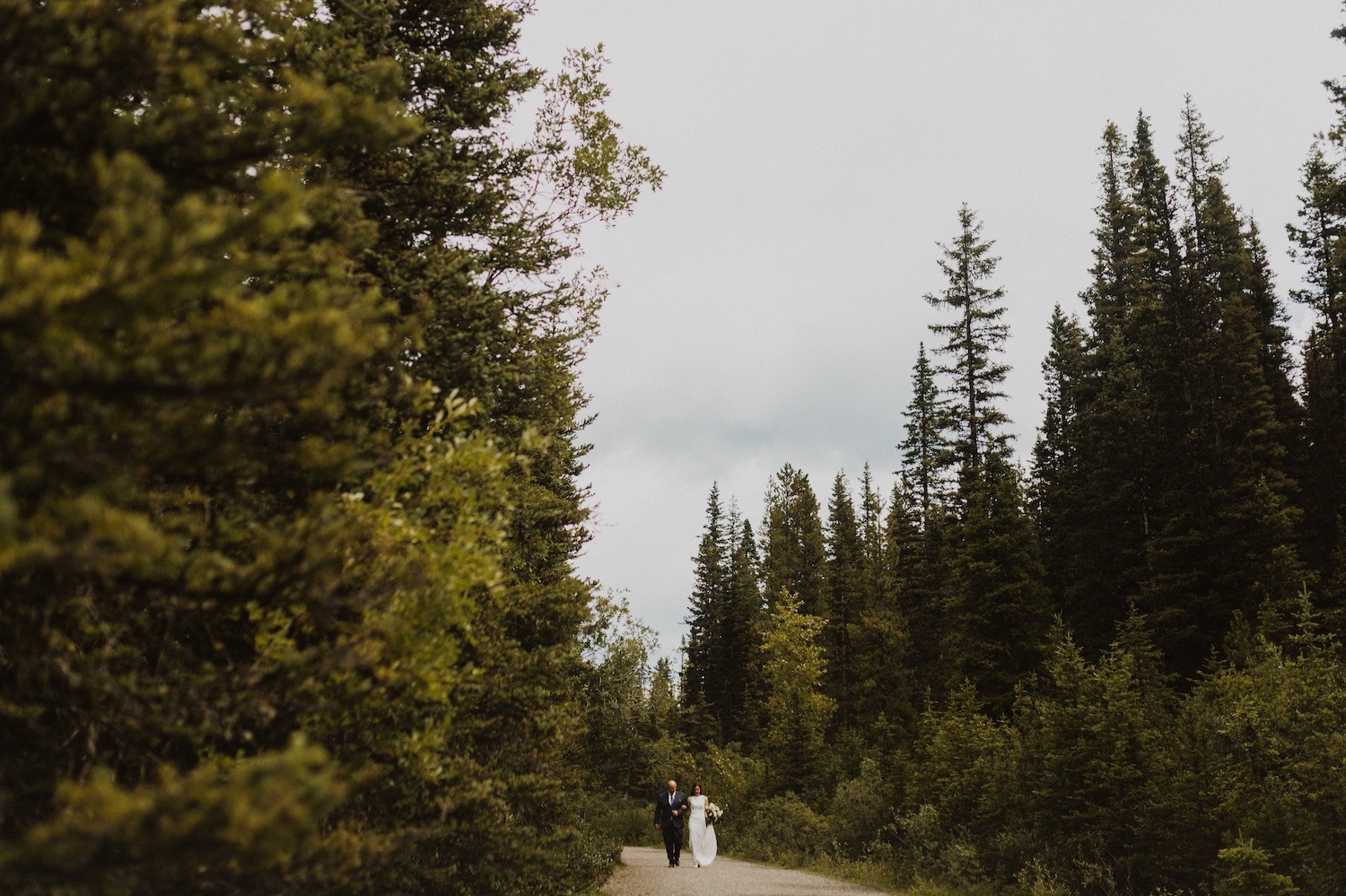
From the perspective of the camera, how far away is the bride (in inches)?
871

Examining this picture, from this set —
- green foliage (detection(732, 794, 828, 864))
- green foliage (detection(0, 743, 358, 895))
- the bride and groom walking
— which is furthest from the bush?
green foliage (detection(0, 743, 358, 895))

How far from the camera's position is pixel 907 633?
5316 centimetres

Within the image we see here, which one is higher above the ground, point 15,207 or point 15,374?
point 15,207

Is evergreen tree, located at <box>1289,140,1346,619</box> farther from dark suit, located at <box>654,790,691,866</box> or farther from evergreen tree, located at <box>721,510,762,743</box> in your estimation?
evergreen tree, located at <box>721,510,762,743</box>

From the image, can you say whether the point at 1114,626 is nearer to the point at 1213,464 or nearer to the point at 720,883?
the point at 1213,464

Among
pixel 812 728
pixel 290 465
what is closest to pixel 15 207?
pixel 290 465

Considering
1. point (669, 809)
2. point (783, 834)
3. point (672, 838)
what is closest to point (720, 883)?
point (669, 809)

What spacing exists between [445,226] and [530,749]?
20.7 feet

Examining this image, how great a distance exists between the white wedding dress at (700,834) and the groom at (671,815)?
28cm

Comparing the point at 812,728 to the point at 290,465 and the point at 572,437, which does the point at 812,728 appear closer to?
the point at 572,437

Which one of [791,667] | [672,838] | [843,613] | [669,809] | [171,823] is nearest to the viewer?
[171,823]

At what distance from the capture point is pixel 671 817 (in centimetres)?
2162

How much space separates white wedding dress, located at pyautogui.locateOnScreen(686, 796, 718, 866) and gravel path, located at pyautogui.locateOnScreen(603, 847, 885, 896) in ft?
0.91

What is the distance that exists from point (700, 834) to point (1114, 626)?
2043cm
